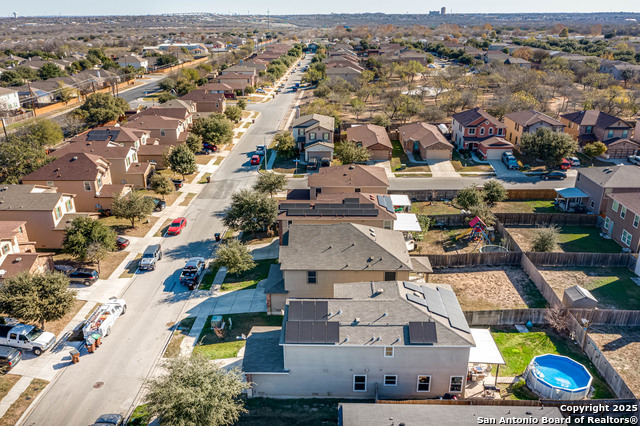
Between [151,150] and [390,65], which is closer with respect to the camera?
[151,150]

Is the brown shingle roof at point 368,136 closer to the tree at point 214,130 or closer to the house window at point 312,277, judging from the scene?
the tree at point 214,130

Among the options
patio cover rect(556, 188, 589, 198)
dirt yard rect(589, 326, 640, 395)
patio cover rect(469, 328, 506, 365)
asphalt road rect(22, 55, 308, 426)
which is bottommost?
asphalt road rect(22, 55, 308, 426)

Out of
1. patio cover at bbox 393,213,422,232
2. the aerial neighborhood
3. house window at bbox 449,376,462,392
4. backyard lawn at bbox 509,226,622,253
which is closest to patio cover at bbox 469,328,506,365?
the aerial neighborhood

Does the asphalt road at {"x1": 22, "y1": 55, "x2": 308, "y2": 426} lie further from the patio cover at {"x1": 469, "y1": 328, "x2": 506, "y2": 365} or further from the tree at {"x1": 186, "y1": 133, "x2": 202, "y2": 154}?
the patio cover at {"x1": 469, "y1": 328, "x2": 506, "y2": 365}

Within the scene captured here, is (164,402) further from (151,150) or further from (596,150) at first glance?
(596,150)

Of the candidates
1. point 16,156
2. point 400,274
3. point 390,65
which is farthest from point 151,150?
point 390,65

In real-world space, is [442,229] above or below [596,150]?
below

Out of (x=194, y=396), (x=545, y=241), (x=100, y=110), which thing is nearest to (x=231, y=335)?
(x=194, y=396)
